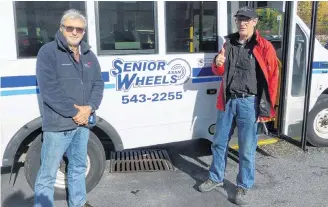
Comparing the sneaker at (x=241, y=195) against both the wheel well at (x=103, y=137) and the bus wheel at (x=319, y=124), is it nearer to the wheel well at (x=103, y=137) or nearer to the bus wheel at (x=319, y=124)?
the wheel well at (x=103, y=137)

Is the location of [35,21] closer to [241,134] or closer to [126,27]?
[126,27]

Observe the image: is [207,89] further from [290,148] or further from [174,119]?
[290,148]

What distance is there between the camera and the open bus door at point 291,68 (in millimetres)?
4352

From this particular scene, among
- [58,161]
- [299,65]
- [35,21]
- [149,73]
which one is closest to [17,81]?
[35,21]

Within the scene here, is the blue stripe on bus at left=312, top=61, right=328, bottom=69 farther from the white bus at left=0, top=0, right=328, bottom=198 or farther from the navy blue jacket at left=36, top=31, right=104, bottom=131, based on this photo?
the navy blue jacket at left=36, top=31, right=104, bottom=131

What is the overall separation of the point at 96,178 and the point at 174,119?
1.05 m

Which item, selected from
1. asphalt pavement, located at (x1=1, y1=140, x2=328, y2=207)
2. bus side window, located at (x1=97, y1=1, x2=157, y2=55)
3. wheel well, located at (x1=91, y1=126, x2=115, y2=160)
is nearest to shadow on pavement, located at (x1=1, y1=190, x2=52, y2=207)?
asphalt pavement, located at (x1=1, y1=140, x2=328, y2=207)

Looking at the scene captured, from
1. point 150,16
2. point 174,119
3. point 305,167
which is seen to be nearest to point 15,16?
point 150,16

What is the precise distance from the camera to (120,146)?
3.76 meters

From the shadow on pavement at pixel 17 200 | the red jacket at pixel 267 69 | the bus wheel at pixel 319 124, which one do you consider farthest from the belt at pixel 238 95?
the shadow on pavement at pixel 17 200

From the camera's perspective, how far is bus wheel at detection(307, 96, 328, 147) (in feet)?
16.2

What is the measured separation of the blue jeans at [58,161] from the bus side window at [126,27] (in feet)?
3.20

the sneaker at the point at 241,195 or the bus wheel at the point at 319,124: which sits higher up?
the bus wheel at the point at 319,124

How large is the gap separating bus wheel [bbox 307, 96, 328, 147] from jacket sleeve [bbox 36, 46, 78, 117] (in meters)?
3.59
